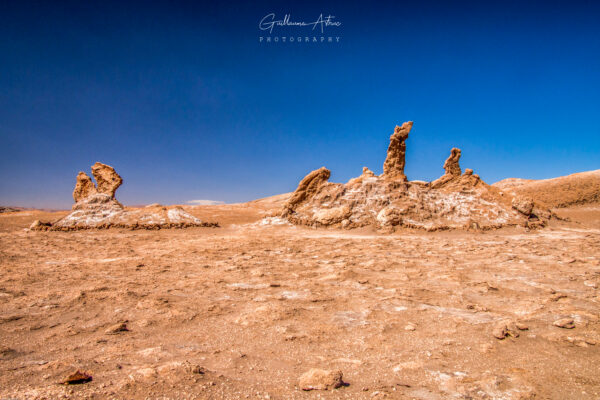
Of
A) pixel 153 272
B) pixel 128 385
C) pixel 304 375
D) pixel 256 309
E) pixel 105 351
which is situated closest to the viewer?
pixel 128 385

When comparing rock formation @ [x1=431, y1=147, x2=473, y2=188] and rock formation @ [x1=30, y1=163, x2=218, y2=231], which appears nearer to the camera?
rock formation @ [x1=30, y1=163, x2=218, y2=231]

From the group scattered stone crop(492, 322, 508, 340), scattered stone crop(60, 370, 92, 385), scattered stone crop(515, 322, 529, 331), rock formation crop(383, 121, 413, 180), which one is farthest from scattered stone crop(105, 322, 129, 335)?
rock formation crop(383, 121, 413, 180)

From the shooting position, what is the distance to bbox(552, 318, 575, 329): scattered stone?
370 centimetres

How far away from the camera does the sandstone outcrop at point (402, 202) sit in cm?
1559

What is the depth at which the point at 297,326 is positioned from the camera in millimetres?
3900

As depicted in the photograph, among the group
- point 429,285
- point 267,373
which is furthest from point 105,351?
point 429,285

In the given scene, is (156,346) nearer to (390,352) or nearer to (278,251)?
(390,352)

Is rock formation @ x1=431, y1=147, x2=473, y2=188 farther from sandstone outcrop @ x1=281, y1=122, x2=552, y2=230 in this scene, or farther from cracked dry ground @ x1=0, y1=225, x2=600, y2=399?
cracked dry ground @ x1=0, y1=225, x2=600, y2=399

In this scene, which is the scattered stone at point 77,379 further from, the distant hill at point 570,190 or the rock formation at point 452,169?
the distant hill at point 570,190

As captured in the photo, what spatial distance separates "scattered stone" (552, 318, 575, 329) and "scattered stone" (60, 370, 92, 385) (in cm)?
503

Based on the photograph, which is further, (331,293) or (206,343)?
(331,293)

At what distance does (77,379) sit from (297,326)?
7.58 feet

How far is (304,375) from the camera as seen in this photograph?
2.61 m

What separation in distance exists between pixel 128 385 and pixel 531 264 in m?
8.44
